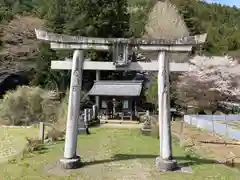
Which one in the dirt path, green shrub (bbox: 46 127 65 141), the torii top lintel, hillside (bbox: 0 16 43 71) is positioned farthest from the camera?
hillside (bbox: 0 16 43 71)

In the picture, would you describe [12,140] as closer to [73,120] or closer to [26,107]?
[26,107]

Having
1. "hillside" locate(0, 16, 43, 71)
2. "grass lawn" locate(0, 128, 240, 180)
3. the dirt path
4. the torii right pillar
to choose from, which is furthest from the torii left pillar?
"hillside" locate(0, 16, 43, 71)

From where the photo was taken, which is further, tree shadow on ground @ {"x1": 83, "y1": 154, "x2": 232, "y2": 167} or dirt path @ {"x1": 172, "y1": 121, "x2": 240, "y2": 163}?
dirt path @ {"x1": 172, "y1": 121, "x2": 240, "y2": 163}

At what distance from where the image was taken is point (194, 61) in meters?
28.8

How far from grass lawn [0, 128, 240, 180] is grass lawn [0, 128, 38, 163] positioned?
1.62m

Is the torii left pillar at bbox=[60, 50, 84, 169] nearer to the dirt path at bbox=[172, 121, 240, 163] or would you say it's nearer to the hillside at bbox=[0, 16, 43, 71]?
the dirt path at bbox=[172, 121, 240, 163]

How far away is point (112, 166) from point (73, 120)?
190 cm

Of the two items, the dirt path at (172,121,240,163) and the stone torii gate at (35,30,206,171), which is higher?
the stone torii gate at (35,30,206,171)

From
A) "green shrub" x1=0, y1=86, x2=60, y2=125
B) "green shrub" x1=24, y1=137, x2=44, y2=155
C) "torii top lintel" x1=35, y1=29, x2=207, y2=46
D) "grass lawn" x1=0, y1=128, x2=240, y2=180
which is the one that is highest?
"torii top lintel" x1=35, y1=29, x2=207, y2=46

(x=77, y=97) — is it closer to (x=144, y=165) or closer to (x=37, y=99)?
(x=144, y=165)

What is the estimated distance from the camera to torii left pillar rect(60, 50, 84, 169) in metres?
9.68

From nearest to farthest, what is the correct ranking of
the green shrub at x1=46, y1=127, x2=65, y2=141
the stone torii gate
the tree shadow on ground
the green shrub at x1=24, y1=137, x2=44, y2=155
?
the stone torii gate, the tree shadow on ground, the green shrub at x1=24, y1=137, x2=44, y2=155, the green shrub at x1=46, y1=127, x2=65, y2=141

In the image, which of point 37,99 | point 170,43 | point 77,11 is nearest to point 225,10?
point 77,11

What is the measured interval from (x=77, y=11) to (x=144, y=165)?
71.4 ft
